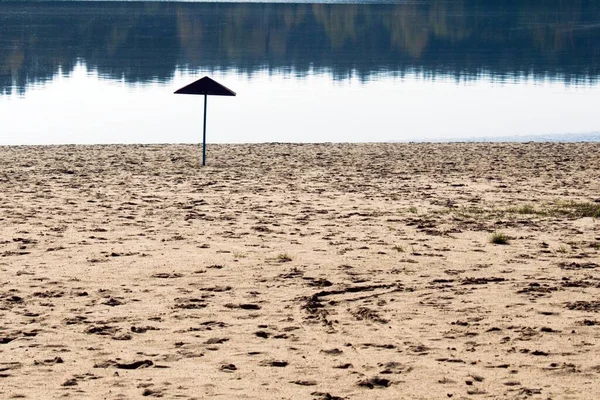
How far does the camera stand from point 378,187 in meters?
17.2

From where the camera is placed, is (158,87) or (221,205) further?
(158,87)

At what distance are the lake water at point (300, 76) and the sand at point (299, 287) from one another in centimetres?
1467

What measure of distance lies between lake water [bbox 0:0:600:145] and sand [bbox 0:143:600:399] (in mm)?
14673

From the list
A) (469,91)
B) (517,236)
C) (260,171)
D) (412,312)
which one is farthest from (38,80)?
(412,312)

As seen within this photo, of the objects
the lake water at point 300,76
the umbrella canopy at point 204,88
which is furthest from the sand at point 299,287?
the lake water at point 300,76

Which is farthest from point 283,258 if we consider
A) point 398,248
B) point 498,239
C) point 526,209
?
point 526,209

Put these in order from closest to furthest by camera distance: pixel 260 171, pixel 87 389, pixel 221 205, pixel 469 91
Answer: pixel 87 389, pixel 221 205, pixel 260 171, pixel 469 91

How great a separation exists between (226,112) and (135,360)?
99.5 ft

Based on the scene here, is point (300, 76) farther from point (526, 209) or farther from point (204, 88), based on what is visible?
point (526, 209)

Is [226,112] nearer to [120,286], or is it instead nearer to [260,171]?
[260,171]

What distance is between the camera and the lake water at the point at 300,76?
112 feet

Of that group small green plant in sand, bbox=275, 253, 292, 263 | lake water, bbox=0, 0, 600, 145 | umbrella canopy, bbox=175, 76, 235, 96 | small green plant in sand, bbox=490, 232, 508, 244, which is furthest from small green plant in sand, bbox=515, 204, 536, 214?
lake water, bbox=0, 0, 600, 145

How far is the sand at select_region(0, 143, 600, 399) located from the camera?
24.3 feet

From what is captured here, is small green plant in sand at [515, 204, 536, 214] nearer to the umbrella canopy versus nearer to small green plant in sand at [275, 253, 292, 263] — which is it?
small green plant in sand at [275, 253, 292, 263]
